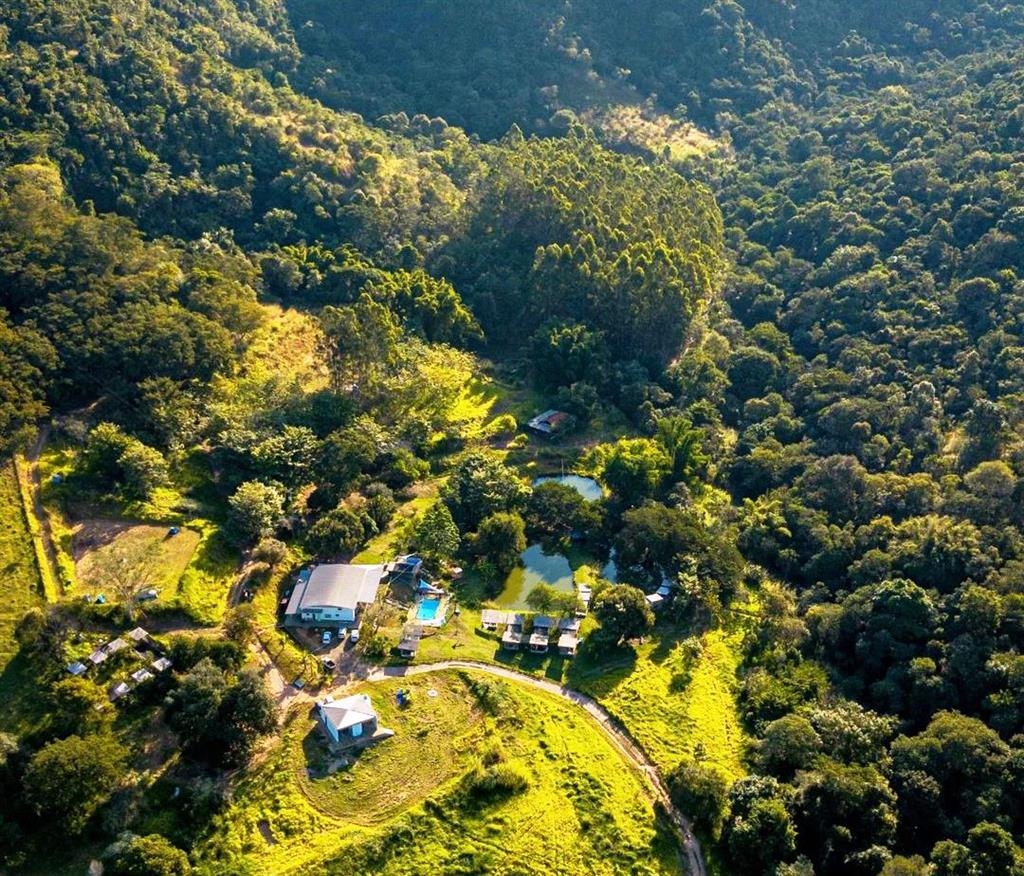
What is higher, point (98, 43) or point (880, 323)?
point (98, 43)

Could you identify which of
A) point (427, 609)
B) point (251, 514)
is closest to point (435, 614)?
point (427, 609)

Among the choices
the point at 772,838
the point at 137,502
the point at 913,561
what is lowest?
the point at 772,838

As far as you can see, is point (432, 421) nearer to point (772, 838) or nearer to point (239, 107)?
point (772, 838)

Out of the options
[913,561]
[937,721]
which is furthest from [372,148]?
[937,721]

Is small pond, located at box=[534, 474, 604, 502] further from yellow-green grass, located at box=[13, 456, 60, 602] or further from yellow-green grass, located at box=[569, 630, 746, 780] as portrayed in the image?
yellow-green grass, located at box=[13, 456, 60, 602]

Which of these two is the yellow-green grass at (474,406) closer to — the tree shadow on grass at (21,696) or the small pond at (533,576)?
the small pond at (533,576)

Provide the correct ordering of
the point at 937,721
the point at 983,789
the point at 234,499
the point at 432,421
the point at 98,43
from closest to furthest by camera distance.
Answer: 1. the point at 983,789
2. the point at 937,721
3. the point at 234,499
4. the point at 432,421
5. the point at 98,43

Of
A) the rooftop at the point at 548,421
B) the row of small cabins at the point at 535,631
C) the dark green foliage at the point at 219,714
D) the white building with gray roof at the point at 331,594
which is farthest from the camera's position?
the rooftop at the point at 548,421

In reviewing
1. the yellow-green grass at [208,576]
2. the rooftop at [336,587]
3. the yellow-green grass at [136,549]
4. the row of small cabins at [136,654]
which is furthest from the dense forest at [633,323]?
the row of small cabins at [136,654]
